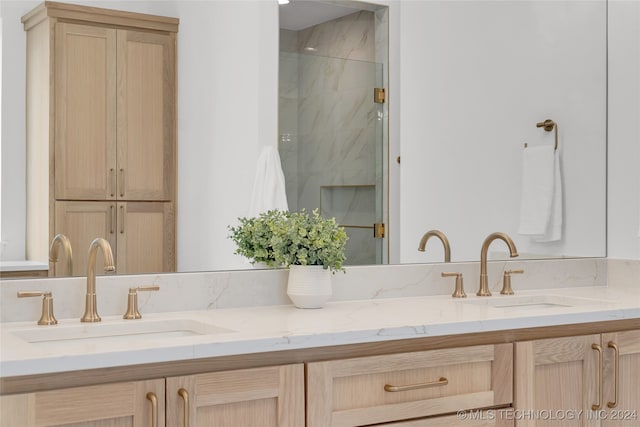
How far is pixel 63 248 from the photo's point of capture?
2.10 m

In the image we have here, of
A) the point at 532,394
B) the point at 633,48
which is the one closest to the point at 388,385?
the point at 532,394

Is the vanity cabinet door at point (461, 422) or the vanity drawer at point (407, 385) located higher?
the vanity drawer at point (407, 385)

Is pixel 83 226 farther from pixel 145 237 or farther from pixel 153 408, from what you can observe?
pixel 153 408

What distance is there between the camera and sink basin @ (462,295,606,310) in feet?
8.54

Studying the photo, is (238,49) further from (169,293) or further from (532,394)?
(532,394)

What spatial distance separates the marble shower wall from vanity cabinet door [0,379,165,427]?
918 millimetres

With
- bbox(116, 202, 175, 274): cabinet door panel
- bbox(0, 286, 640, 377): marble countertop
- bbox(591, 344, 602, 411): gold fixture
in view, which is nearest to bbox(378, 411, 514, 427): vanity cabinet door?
bbox(0, 286, 640, 377): marble countertop

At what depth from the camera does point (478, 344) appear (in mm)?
2098

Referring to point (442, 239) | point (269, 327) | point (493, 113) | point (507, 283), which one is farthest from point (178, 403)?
point (493, 113)

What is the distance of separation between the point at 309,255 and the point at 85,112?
725 mm

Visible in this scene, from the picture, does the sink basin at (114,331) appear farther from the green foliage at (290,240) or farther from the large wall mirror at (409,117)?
the green foliage at (290,240)

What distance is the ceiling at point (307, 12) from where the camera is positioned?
2.46m

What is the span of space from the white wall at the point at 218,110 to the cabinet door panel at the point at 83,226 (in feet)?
0.64

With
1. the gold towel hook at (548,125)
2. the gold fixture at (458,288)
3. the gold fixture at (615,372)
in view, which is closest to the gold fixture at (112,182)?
the gold fixture at (458,288)
